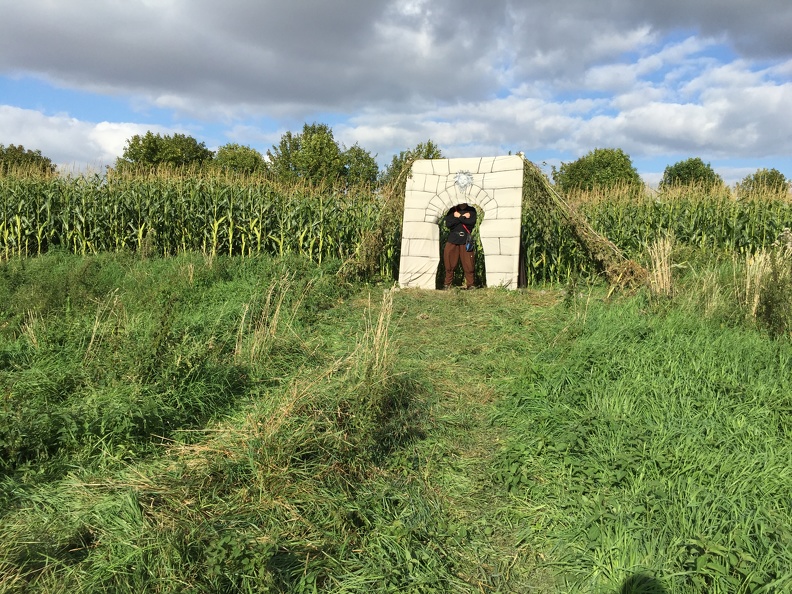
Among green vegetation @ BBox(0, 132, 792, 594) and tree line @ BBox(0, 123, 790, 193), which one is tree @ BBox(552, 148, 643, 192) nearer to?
tree line @ BBox(0, 123, 790, 193)

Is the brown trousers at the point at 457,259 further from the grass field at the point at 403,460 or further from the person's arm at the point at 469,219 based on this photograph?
the grass field at the point at 403,460

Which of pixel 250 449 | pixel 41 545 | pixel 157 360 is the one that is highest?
pixel 157 360

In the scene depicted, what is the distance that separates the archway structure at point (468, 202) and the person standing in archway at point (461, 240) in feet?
0.57

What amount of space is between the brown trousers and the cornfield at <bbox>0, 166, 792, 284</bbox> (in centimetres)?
117

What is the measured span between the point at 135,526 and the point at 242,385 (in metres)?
2.26

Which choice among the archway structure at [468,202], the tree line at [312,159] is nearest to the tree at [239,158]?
the tree line at [312,159]

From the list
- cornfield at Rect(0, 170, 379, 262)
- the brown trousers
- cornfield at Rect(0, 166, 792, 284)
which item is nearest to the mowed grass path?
the brown trousers

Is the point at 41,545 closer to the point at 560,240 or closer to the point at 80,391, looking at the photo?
the point at 80,391

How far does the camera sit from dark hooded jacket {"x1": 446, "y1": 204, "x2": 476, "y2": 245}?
10.2 m

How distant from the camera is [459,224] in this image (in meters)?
10.3

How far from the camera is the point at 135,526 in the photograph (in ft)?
9.66

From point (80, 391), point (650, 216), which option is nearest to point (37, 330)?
point (80, 391)

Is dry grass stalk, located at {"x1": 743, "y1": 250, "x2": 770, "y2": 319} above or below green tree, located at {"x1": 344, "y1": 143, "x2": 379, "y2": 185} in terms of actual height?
below

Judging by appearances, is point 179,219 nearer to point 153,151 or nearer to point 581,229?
point 581,229
